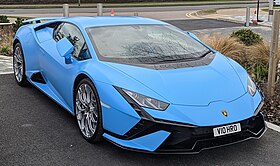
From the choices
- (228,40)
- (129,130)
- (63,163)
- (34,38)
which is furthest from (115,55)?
(228,40)

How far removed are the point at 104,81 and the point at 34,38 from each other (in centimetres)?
235

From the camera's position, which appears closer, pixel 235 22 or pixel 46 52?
pixel 46 52

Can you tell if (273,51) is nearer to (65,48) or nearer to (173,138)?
(173,138)

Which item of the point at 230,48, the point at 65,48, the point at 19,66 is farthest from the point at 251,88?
the point at 19,66

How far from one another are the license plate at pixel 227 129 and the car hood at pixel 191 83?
267 mm

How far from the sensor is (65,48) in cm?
457

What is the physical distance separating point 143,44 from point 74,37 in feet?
2.98

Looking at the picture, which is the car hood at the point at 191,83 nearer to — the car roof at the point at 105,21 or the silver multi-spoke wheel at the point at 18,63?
the car roof at the point at 105,21

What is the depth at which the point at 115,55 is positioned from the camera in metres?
4.18

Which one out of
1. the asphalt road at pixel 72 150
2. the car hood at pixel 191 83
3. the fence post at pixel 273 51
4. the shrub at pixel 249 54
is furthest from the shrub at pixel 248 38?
the car hood at pixel 191 83

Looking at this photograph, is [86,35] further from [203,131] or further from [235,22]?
[235,22]

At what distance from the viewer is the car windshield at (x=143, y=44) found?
13.8ft

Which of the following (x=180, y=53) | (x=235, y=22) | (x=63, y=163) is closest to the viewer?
(x=63, y=163)

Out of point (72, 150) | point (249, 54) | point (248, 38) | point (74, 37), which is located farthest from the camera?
point (248, 38)
